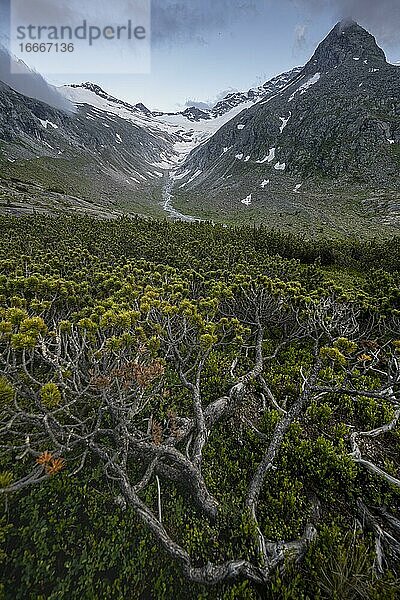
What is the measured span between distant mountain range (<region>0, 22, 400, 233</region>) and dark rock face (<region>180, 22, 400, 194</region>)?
1.47 feet

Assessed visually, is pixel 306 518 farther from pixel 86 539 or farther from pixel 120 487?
pixel 86 539

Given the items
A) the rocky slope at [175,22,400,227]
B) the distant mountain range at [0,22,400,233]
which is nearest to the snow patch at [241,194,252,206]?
the distant mountain range at [0,22,400,233]

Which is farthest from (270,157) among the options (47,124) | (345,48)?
(47,124)

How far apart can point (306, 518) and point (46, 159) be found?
135 metres

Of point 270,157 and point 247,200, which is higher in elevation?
point 270,157

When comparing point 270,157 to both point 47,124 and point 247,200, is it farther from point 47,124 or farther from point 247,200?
point 47,124

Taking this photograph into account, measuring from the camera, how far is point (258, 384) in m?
9.73

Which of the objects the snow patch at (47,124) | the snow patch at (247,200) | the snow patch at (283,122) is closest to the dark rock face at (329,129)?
the snow patch at (283,122)

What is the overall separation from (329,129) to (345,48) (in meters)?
83.8

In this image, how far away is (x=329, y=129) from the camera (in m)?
98.0

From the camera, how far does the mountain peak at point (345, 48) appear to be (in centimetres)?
13725

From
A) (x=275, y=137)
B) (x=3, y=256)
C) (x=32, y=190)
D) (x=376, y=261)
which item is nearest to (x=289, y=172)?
(x=275, y=137)

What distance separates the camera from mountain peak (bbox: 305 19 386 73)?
137 m

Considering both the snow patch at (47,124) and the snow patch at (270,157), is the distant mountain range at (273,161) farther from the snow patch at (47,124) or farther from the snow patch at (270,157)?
the snow patch at (47,124)
